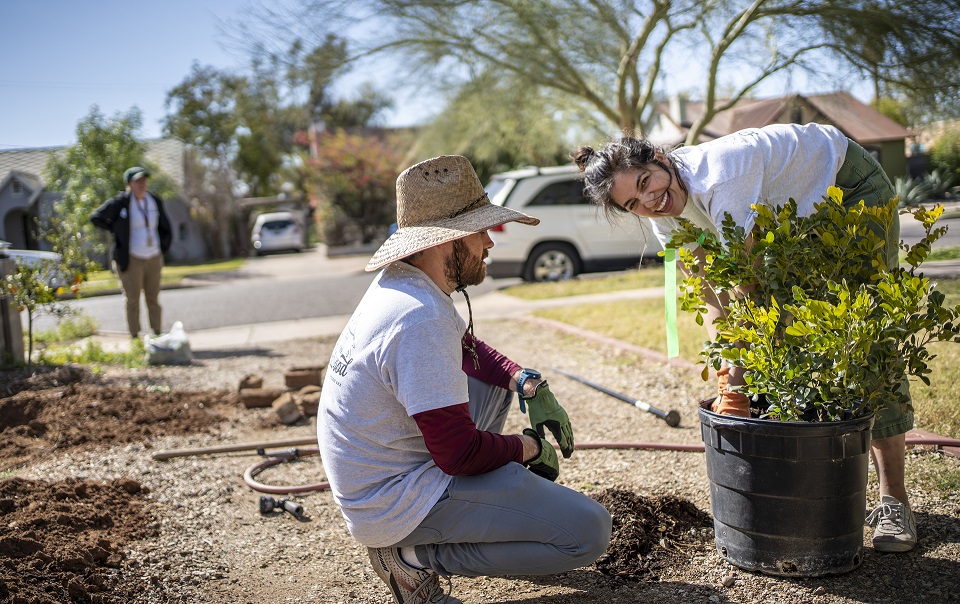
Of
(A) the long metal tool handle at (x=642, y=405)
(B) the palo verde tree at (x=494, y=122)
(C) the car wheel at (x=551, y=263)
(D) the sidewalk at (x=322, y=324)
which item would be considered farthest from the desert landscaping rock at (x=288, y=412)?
(B) the palo verde tree at (x=494, y=122)

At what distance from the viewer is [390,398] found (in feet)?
8.24

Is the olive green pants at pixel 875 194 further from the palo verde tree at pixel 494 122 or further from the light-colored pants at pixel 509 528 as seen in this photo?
the palo verde tree at pixel 494 122

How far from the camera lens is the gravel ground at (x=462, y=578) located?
2.75 meters

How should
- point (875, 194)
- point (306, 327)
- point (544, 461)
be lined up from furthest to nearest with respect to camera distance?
1. point (306, 327)
2. point (875, 194)
3. point (544, 461)

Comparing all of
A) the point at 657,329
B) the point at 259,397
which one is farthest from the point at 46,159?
the point at 657,329

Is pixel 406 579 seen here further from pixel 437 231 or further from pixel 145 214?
pixel 145 214

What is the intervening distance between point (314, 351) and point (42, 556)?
5.32 m

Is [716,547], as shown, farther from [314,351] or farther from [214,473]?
[314,351]

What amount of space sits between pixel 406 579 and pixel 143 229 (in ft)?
23.6

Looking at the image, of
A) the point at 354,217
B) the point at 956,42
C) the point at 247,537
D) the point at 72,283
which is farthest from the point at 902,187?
the point at 247,537

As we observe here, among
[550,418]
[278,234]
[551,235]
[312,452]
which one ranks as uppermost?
[278,234]

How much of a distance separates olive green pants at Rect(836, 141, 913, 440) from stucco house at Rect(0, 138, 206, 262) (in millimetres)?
32054

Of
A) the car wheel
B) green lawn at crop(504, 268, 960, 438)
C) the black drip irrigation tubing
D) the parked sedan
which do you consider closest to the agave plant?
green lawn at crop(504, 268, 960, 438)

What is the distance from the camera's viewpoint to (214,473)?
4555 millimetres
